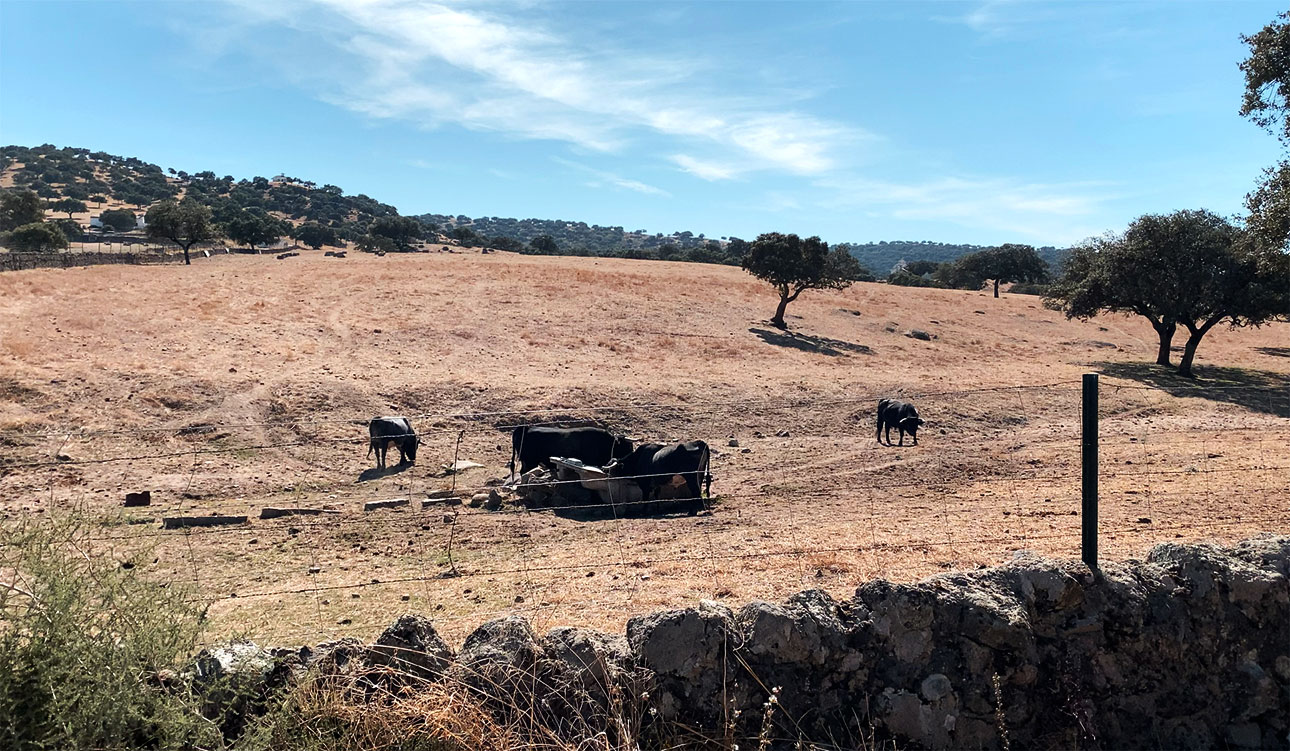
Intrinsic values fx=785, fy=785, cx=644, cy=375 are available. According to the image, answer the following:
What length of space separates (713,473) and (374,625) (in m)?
11.4

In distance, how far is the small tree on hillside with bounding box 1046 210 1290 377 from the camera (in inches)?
1248

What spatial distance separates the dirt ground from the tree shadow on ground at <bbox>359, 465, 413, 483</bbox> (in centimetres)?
10

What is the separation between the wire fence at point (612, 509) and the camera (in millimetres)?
8391

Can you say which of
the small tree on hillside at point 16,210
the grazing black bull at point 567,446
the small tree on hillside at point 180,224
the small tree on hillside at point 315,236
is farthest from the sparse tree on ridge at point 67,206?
the grazing black bull at point 567,446

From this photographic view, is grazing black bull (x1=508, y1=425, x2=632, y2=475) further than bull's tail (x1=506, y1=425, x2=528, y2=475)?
No

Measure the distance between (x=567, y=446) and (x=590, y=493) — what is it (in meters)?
2.67

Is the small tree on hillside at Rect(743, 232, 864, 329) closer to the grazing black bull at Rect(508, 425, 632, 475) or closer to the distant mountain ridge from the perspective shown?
the grazing black bull at Rect(508, 425, 632, 475)

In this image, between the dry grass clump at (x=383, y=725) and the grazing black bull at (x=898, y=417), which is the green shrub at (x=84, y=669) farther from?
the grazing black bull at (x=898, y=417)

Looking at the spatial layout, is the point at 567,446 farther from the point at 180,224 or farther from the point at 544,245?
the point at 544,245

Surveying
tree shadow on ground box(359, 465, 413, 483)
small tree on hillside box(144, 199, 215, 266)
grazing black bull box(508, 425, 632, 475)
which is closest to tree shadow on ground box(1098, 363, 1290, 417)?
grazing black bull box(508, 425, 632, 475)

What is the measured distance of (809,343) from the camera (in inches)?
1596

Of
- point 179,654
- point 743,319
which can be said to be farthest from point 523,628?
point 743,319

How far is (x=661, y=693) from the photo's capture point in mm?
5086

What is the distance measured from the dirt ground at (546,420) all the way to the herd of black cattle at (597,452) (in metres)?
0.76
